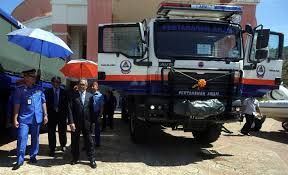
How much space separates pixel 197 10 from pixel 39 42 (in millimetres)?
3385

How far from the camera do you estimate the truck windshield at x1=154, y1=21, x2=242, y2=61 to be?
9297 millimetres

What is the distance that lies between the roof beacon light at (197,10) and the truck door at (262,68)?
0.73 m

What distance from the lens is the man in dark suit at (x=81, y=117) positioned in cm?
812

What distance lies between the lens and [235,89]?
30.7 feet

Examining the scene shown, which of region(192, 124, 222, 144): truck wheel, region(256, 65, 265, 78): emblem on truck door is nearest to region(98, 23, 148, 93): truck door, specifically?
region(192, 124, 222, 144): truck wheel

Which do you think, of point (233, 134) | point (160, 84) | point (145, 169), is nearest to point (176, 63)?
point (160, 84)

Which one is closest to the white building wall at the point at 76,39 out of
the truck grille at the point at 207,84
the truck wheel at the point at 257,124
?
the truck wheel at the point at 257,124

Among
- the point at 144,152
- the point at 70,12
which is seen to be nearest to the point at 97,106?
the point at 144,152

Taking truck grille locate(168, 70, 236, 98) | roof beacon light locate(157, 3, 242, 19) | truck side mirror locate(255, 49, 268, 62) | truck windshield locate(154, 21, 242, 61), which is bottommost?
truck grille locate(168, 70, 236, 98)

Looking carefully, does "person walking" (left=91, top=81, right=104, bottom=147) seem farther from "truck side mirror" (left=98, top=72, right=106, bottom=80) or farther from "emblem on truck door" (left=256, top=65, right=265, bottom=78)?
"emblem on truck door" (left=256, top=65, right=265, bottom=78)

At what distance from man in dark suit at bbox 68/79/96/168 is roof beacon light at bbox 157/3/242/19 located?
2508 mm

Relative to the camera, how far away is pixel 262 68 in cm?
982

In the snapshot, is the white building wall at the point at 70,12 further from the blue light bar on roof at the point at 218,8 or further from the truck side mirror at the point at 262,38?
the truck side mirror at the point at 262,38

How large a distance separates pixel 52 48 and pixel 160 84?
2432 millimetres
